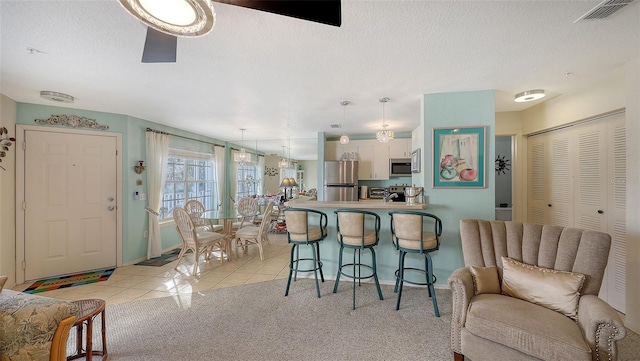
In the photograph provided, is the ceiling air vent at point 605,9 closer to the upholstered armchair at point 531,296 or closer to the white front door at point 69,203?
the upholstered armchair at point 531,296

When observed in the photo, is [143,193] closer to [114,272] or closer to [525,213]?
[114,272]

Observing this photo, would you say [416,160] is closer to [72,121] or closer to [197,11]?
[197,11]

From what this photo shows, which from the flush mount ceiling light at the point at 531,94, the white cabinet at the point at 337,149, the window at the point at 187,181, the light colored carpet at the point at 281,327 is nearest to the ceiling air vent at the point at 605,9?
the flush mount ceiling light at the point at 531,94

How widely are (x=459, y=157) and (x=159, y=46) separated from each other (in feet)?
10.0

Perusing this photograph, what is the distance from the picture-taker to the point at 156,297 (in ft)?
9.23

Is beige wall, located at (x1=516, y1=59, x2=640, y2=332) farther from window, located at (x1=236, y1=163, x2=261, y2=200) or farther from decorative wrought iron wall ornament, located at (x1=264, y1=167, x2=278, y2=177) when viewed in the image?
decorative wrought iron wall ornament, located at (x1=264, y1=167, x2=278, y2=177)

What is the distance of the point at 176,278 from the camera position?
11.0 feet

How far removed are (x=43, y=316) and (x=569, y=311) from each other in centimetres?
316

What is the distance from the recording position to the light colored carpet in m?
1.89

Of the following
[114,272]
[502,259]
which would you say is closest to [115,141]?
[114,272]

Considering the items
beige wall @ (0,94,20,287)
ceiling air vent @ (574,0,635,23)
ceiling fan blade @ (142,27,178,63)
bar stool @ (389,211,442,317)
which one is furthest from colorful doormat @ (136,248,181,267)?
ceiling air vent @ (574,0,635,23)

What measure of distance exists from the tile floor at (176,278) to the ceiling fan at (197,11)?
9.79 feet

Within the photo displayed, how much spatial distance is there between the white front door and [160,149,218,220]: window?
107cm

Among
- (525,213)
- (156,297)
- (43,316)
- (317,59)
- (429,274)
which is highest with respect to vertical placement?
(317,59)
